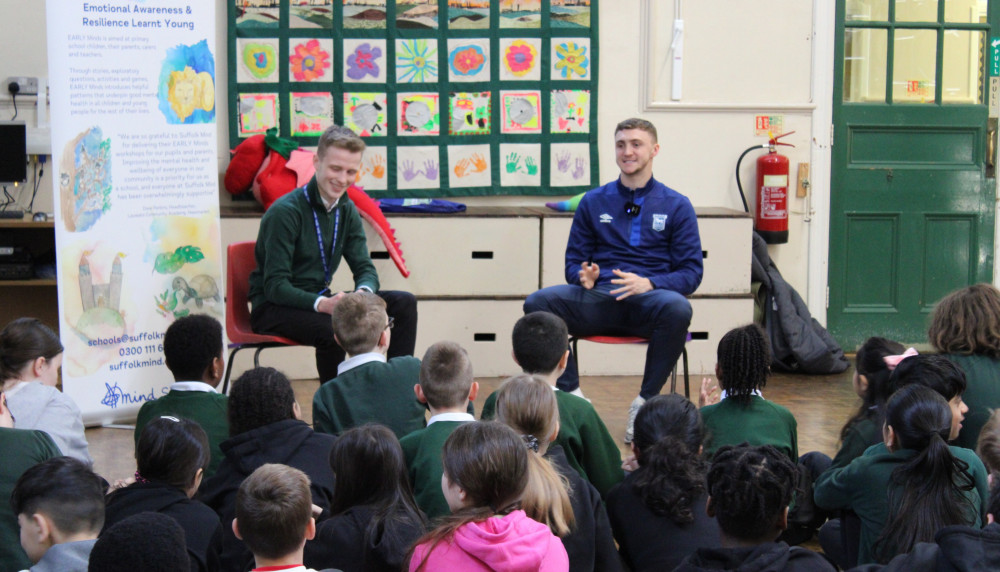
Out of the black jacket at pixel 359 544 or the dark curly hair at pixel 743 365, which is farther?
the dark curly hair at pixel 743 365

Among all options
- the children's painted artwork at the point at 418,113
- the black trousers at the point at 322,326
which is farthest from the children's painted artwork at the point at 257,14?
the black trousers at the point at 322,326

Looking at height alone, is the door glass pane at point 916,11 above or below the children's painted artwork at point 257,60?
above

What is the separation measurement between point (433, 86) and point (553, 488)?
13.0 ft

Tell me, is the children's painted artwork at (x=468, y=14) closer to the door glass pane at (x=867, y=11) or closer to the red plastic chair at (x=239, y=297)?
the red plastic chair at (x=239, y=297)

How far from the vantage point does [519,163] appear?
5.88m

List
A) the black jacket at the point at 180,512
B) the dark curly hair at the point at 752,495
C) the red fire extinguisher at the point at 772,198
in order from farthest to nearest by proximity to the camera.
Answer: the red fire extinguisher at the point at 772,198 → the black jacket at the point at 180,512 → the dark curly hair at the point at 752,495

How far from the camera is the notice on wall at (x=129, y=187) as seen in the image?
410 centimetres

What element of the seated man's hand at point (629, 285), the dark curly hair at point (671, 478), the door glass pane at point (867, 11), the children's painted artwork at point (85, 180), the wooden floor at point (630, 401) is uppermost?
the door glass pane at point (867, 11)

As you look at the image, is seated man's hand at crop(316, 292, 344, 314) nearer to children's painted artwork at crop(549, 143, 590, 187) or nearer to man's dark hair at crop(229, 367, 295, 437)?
man's dark hair at crop(229, 367, 295, 437)

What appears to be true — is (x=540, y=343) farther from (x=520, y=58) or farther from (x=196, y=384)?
(x=520, y=58)

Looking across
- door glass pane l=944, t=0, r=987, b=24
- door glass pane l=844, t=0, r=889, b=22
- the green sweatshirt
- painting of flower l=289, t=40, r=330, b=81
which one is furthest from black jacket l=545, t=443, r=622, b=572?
door glass pane l=944, t=0, r=987, b=24

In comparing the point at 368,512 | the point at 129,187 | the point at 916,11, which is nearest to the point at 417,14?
the point at 129,187

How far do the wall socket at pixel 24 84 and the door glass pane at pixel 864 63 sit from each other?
4358mm

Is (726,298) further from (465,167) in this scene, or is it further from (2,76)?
(2,76)
